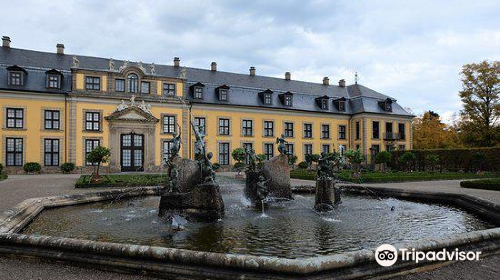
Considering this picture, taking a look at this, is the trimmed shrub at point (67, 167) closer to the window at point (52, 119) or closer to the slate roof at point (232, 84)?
the window at point (52, 119)

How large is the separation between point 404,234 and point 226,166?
30.0 metres

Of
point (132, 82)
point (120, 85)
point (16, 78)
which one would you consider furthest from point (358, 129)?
point (16, 78)

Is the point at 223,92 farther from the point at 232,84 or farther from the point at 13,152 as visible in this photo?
the point at 13,152

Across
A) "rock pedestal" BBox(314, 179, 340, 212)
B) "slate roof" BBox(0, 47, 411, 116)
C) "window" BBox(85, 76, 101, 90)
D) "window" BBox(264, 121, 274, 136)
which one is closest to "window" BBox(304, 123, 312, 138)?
"slate roof" BBox(0, 47, 411, 116)

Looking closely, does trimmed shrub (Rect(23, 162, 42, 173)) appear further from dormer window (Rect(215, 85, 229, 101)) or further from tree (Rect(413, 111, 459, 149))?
tree (Rect(413, 111, 459, 149))

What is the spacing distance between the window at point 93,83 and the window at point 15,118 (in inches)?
218

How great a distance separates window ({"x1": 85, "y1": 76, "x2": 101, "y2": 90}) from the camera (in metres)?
31.1

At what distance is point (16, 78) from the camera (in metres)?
29.8

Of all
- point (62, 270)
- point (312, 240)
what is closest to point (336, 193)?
point (312, 240)

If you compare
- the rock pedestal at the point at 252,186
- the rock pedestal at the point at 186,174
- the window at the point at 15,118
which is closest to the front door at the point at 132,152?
the window at the point at 15,118

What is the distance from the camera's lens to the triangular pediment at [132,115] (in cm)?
3156

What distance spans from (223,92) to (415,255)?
33.5 metres

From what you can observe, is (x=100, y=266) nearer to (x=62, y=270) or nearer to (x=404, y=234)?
(x=62, y=270)

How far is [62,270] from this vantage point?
4.65 metres
